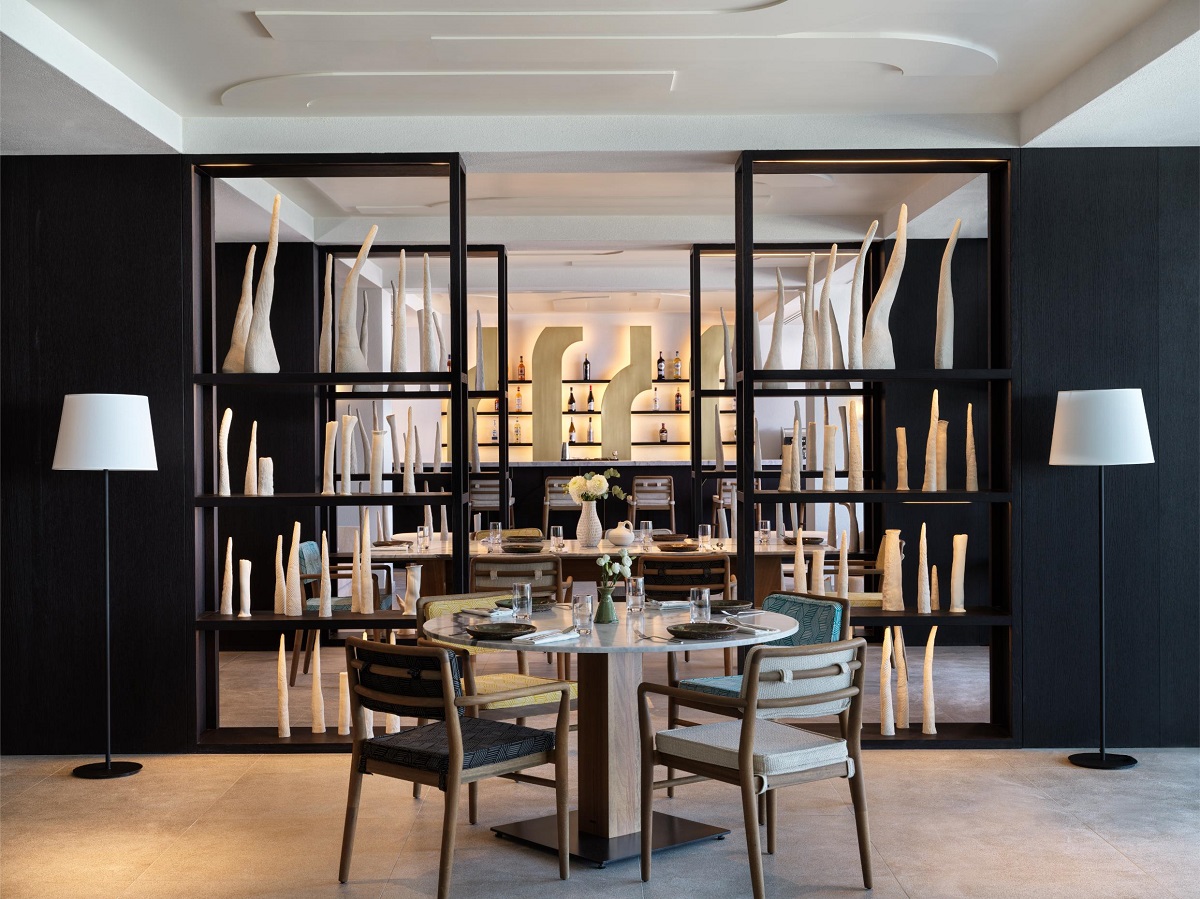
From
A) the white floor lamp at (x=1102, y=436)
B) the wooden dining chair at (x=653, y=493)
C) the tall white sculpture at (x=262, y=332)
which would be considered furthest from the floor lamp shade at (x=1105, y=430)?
the wooden dining chair at (x=653, y=493)

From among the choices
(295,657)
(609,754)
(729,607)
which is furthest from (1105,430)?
(295,657)

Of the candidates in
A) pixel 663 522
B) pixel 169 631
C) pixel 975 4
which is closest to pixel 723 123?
pixel 975 4

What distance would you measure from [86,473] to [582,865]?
10.5ft

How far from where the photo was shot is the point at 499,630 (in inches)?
152

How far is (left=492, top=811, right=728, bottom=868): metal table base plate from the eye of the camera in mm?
3979

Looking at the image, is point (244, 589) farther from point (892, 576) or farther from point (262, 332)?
point (892, 576)

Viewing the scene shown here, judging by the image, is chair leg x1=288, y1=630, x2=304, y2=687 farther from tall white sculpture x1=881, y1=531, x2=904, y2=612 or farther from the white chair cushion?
the white chair cushion

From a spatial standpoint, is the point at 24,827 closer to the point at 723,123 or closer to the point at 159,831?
the point at 159,831

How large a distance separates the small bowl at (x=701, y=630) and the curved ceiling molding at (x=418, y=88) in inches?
97.5

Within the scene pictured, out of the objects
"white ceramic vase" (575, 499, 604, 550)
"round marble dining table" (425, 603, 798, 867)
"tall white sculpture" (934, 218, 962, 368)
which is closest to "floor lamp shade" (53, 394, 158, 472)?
"round marble dining table" (425, 603, 798, 867)

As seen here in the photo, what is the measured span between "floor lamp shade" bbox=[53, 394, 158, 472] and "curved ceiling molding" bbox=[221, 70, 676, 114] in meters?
1.52

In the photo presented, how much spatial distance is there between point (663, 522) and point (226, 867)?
27.9 ft

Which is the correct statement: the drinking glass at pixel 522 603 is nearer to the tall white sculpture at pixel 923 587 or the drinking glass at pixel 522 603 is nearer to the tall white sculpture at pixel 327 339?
the tall white sculpture at pixel 327 339

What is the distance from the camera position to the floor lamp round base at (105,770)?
16.7 ft
